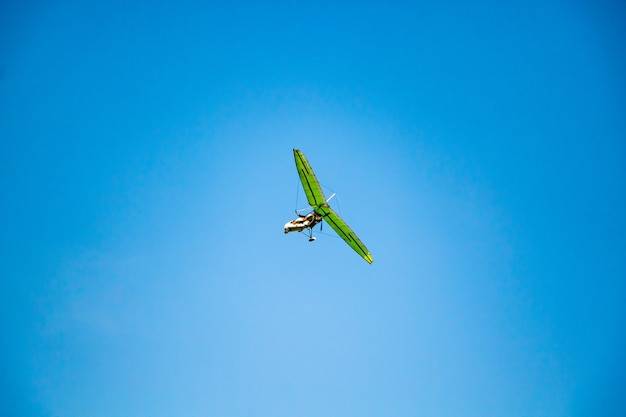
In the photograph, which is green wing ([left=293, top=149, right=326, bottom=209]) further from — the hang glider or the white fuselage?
the white fuselage

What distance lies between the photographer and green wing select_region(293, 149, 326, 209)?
95.2ft

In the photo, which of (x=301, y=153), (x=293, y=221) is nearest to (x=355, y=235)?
(x=293, y=221)

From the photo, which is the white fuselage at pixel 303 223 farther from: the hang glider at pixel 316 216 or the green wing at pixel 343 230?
the green wing at pixel 343 230

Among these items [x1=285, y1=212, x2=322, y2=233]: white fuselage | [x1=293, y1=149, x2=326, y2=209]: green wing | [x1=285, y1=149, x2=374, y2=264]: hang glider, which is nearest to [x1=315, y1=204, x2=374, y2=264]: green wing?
[x1=285, y1=149, x2=374, y2=264]: hang glider

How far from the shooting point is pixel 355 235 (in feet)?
102

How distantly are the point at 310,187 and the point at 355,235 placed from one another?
5311mm

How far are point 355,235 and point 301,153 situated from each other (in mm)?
7624

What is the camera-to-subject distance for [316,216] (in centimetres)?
3072

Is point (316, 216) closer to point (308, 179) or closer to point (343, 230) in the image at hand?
point (343, 230)

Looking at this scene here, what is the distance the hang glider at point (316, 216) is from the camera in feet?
95.5

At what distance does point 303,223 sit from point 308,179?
3.37 m

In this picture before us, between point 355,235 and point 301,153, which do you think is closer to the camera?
point 301,153

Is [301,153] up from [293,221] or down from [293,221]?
up

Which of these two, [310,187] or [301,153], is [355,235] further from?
[301,153]
